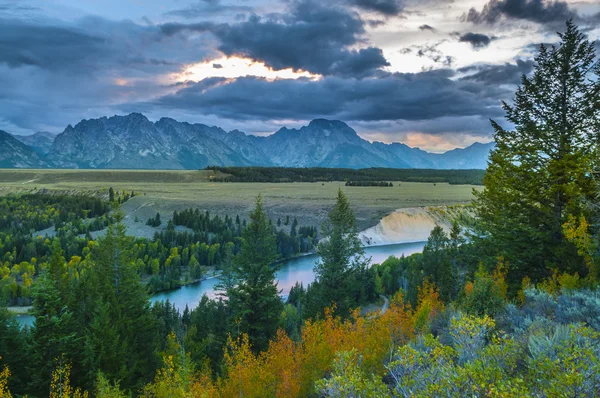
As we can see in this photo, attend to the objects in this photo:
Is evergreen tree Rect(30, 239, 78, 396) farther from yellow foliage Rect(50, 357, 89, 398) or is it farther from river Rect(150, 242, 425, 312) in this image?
river Rect(150, 242, 425, 312)

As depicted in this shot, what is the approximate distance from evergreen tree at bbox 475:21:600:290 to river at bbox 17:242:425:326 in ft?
112

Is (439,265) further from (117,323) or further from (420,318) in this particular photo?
(117,323)

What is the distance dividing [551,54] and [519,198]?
943cm

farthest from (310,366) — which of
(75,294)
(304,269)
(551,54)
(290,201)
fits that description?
(290,201)

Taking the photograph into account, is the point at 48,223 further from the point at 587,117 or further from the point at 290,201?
the point at 587,117

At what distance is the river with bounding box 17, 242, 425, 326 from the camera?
2638 inches

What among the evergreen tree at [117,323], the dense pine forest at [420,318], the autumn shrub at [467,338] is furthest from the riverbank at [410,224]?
the autumn shrub at [467,338]

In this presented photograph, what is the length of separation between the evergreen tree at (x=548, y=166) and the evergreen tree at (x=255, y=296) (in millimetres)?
17435

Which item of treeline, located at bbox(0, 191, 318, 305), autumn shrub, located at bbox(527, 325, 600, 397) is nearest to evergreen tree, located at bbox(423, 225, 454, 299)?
treeline, located at bbox(0, 191, 318, 305)

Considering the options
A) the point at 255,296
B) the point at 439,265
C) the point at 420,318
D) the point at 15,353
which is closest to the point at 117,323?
the point at 15,353

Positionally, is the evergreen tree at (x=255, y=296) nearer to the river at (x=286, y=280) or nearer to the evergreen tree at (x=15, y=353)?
the evergreen tree at (x=15, y=353)

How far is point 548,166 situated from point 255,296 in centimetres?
2288

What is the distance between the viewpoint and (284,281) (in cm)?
7756

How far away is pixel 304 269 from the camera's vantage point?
8881cm
